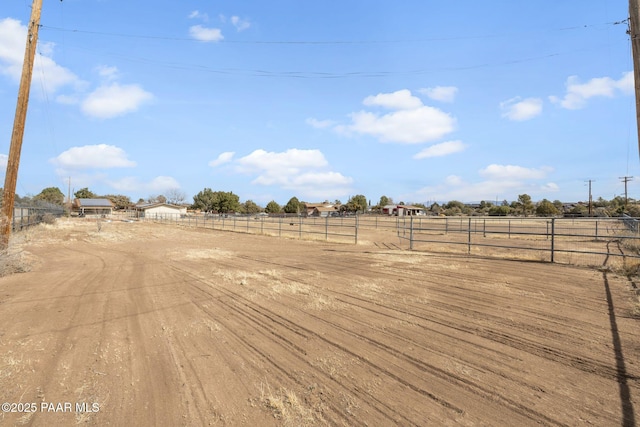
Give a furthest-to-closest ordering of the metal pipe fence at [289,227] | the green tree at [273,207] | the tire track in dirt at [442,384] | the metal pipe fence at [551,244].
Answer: the green tree at [273,207] < the metal pipe fence at [289,227] < the metal pipe fence at [551,244] < the tire track in dirt at [442,384]

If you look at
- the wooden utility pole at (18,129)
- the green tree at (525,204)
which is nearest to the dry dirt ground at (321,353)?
the wooden utility pole at (18,129)

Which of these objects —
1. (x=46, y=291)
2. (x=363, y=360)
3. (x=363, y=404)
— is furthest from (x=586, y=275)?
(x=46, y=291)

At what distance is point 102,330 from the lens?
523 cm

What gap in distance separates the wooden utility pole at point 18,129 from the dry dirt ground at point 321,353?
4.03 meters

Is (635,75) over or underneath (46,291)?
over

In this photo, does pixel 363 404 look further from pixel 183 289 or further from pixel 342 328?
pixel 183 289

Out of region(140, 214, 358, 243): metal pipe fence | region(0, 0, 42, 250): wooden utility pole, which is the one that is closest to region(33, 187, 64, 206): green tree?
region(140, 214, 358, 243): metal pipe fence

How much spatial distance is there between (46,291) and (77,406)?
6.00 meters

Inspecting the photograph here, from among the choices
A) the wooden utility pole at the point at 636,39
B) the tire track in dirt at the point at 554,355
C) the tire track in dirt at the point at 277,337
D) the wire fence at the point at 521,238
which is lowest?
the tire track in dirt at the point at 277,337

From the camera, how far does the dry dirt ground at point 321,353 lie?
10.5 feet

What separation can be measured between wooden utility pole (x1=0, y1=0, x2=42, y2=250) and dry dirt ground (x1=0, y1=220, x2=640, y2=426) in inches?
159

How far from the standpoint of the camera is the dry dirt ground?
3191 millimetres

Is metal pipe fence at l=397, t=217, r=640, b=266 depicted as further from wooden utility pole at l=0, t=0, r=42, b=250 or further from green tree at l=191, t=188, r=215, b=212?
green tree at l=191, t=188, r=215, b=212

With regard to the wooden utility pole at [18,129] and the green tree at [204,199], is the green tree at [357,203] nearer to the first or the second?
the green tree at [204,199]
